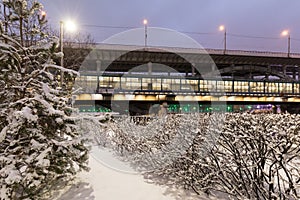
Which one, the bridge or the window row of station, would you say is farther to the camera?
Result: the window row of station

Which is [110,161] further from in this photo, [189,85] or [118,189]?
[189,85]

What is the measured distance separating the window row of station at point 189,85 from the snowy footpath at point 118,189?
2072cm

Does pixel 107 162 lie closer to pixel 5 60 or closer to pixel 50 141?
pixel 50 141

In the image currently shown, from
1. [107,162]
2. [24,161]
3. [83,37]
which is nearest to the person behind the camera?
[24,161]

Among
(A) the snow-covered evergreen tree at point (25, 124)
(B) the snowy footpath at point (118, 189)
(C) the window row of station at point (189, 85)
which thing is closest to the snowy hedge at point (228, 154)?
(B) the snowy footpath at point (118, 189)

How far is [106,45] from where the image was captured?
1452 inches

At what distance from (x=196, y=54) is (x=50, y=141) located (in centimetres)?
4067

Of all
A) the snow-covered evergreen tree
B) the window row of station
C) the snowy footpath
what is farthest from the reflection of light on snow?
the window row of station

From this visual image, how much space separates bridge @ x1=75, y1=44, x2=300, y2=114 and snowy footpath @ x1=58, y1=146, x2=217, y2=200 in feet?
44.3

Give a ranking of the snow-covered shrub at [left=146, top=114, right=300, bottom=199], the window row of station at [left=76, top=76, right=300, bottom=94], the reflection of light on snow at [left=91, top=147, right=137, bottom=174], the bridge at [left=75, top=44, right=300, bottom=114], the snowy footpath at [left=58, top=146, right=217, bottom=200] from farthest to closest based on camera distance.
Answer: the window row of station at [left=76, top=76, right=300, bottom=94] < the bridge at [left=75, top=44, right=300, bottom=114] < the reflection of light on snow at [left=91, top=147, right=137, bottom=174] < the snowy footpath at [left=58, top=146, right=217, bottom=200] < the snow-covered shrub at [left=146, top=114, right=300, bottom=199]

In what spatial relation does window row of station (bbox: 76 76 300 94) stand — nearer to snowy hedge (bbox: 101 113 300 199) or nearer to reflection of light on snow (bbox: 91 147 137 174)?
reflection of light on snow (bbox: 91 147 137 174)

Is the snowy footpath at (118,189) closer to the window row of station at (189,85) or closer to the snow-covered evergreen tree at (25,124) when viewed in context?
the snow-covered evergreen tree at (25,124)

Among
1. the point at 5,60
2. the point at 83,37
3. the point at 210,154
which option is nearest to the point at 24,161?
the point at 5,60

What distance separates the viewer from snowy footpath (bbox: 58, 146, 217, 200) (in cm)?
384
